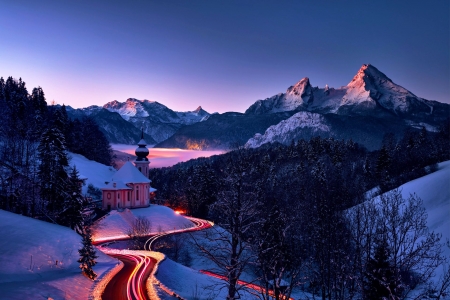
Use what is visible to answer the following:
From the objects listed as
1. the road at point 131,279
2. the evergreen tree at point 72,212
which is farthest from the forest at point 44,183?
the road at point 131,279

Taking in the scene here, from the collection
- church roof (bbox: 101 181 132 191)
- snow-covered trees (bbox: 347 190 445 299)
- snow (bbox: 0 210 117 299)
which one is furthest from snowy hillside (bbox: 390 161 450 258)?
church roof (bbox: 101 181 132 191)

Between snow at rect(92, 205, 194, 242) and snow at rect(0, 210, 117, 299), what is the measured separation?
19.6 meters

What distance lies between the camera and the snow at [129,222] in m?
48.7

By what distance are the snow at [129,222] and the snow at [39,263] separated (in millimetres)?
19569

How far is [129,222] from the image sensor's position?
53625mm

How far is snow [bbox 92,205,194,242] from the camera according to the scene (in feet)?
160

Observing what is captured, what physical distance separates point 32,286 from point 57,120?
6823cm

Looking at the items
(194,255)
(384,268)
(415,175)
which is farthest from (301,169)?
(384,268)

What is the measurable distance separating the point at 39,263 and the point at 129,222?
105ft

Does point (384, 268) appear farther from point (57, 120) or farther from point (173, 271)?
point (57, 120)

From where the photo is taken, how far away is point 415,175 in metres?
74.2

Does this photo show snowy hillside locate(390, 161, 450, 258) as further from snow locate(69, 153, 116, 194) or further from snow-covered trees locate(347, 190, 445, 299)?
snow locate(69, 153, 116, 194)

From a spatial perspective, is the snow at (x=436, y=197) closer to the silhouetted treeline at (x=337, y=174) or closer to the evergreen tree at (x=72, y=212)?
the silhouetted treeline at (x=337, y=174)

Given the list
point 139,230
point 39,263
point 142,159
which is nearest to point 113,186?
point 139,230
